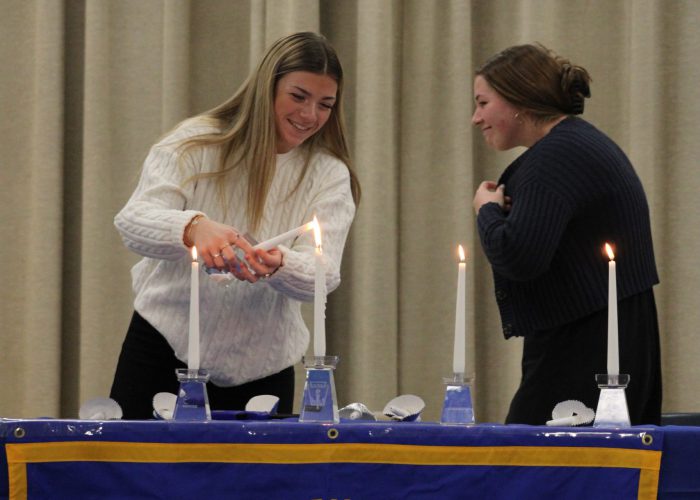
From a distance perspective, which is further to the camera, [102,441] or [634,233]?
[634,233]

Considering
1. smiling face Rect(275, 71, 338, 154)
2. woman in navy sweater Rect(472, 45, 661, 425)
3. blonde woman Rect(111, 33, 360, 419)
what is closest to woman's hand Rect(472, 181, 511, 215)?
woman in navy sweater Rect(472, 45, 661, 425)

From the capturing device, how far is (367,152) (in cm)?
362

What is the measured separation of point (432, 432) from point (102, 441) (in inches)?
17.2

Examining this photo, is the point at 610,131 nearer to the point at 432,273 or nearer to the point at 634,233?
the point at 432,273

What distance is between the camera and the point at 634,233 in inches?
80.4

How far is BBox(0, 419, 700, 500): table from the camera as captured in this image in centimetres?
133

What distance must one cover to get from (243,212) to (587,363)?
784 millimetres

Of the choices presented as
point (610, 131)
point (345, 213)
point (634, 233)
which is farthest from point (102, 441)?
point (610, 131)

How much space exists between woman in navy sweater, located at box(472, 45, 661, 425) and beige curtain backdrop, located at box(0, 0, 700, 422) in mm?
1520

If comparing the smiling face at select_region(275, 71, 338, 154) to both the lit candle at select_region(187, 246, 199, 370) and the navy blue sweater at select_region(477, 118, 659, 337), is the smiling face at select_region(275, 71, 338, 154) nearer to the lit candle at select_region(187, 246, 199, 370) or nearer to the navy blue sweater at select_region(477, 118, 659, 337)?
the navy blue sweater at select_region(477, 118, 659, 337)

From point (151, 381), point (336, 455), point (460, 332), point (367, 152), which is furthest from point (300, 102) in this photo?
point (367, 152)

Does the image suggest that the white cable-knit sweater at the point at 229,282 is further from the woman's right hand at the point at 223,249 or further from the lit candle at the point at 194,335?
the lit candle at the point at 194,335

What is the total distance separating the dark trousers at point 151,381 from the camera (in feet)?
7.14

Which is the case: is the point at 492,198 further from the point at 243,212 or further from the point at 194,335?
the point at 194,335
